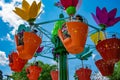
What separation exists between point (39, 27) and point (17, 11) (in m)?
0.34

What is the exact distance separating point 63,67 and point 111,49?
0.66 meters

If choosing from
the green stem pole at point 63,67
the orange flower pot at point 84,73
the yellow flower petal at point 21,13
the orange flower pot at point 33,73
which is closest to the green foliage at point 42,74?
the orange flower pot at point 33,73

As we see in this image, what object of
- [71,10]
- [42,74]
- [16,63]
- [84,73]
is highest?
[42,74]

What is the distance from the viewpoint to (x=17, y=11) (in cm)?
348

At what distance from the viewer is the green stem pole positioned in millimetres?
3533

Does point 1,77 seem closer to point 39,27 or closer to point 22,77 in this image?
point 22,77

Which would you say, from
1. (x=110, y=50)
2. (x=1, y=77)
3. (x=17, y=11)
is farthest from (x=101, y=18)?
(x=1, y=77)

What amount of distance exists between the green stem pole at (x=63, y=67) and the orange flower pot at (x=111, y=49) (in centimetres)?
53

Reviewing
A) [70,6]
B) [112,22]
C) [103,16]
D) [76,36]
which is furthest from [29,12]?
[112,22]

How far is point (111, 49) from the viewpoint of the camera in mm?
3283

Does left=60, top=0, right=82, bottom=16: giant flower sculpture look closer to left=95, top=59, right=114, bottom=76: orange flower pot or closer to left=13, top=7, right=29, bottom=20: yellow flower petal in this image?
left=13, top=7, right=29, bottom=20: yellow flower petal

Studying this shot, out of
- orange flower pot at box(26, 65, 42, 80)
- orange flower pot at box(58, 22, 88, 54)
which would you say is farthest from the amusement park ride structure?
orange flower pot at box(26, 65, 42, 80)

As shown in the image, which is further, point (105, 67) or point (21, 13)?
point (105, 67)

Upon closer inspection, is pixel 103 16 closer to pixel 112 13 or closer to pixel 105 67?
pixel 112 13
